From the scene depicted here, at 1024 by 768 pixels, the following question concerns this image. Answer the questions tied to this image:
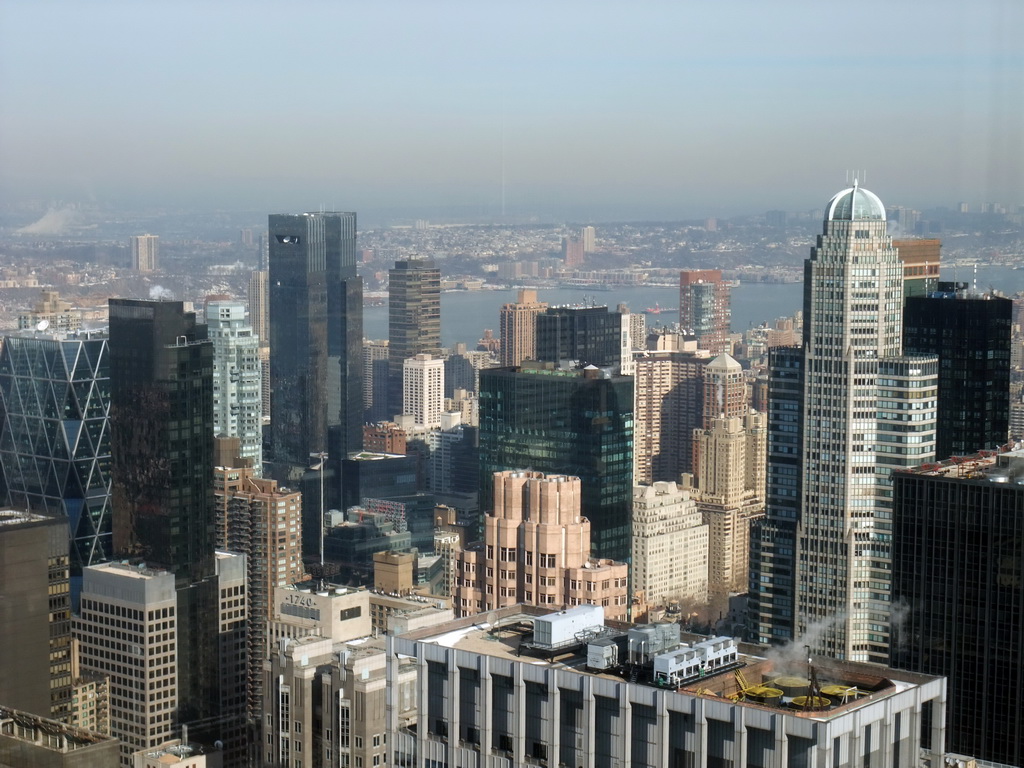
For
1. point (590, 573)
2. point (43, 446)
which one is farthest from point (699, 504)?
point (43, 446)

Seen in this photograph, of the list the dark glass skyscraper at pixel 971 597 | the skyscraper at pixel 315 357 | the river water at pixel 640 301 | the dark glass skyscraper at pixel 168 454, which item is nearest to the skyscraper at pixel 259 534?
the dark glass skyscraper at pixel 168 454

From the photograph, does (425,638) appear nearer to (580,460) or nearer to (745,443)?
(580,460)

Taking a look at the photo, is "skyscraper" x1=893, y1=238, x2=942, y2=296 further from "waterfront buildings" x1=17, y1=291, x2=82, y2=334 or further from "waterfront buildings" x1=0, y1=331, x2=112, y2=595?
"waterfront buildings" x1=0, y1=331, x2=112, y2=595

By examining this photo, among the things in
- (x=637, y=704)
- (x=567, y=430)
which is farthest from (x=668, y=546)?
(x=637, y=704)

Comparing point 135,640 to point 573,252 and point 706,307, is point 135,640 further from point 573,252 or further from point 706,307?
point 706,307

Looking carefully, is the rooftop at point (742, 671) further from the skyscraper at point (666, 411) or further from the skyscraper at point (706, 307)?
the skyscraper at point (666, 411)
